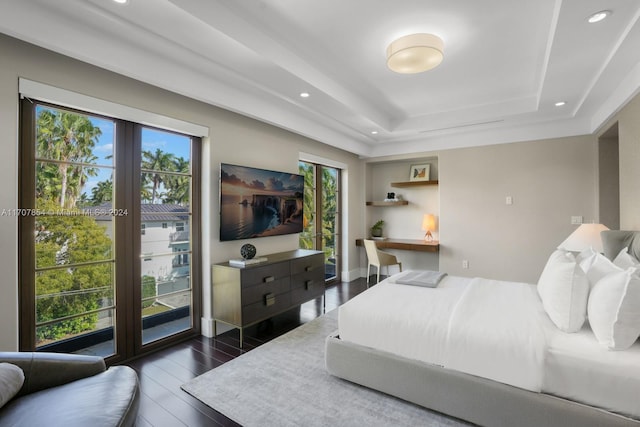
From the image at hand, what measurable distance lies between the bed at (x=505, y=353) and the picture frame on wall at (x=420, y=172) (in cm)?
328

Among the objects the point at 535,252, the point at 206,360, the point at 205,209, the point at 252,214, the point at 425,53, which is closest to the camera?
the point at 425,53

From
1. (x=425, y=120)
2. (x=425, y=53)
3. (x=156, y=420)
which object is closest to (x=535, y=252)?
(x=425, y=120)

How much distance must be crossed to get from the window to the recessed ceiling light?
3.31 m

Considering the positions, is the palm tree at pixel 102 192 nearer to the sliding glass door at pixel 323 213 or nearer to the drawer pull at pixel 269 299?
the drawer pull at pixel 269 299

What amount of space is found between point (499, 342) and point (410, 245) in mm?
3532

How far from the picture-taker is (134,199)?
8.87 feet

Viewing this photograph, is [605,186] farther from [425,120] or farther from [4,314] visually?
[4,314]

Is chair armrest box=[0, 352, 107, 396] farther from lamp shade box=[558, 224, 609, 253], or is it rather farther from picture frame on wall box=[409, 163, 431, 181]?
picture frame on wall box=[409, 163, 431, 181]

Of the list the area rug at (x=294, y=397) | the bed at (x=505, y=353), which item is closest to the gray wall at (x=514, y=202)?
the bed at (x=505, y=353)

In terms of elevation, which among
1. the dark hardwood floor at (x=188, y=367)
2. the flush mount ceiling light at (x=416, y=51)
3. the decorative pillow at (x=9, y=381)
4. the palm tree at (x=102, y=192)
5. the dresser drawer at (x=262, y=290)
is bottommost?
the dark hardwood floor at (x=188, y=367)

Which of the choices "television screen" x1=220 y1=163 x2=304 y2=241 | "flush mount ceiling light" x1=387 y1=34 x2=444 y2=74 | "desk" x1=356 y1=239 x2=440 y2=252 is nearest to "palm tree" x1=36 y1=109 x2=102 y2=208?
"television screen" x1=220 y1=163 x2=304 y2=241

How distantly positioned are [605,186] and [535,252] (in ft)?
3.89

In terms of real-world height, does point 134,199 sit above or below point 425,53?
below

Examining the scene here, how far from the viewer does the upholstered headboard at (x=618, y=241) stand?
2422mm
